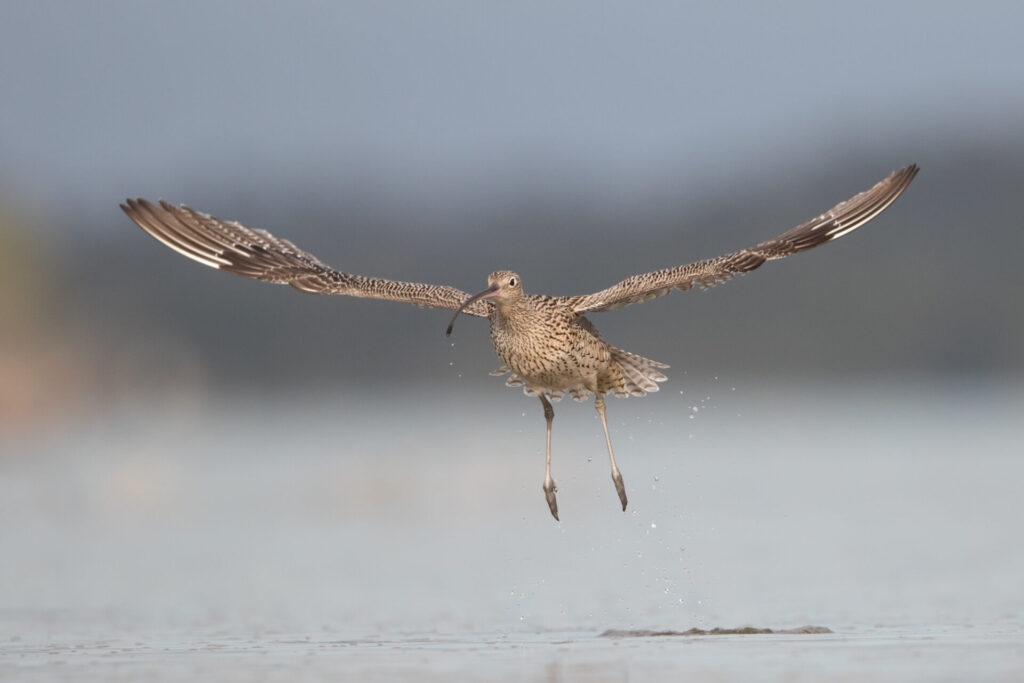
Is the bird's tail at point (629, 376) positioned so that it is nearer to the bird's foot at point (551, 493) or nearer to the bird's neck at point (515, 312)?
the bird's foot at point (551, 493)

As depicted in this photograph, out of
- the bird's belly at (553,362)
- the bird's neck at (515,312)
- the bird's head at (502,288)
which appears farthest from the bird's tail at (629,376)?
the bird's head at (502,288)

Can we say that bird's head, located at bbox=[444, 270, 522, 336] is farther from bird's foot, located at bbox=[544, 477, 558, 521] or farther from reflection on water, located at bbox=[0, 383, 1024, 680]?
reflection on water, located at bbox=[0, 383, 1024, 680]

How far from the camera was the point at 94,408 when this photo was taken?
5597 cm

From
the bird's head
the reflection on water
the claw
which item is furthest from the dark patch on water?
the bird's head

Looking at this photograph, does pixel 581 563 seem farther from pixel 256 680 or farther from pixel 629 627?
pixel 256 680

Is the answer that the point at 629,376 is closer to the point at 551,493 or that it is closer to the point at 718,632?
the point at 551,493

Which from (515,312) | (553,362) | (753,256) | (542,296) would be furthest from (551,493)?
(753,256)

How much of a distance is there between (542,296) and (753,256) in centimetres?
217

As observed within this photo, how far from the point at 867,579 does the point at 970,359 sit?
71206 millimetres

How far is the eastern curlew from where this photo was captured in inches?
714

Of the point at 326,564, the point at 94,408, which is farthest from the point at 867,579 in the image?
the point at 94,408

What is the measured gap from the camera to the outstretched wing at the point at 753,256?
1781 cm

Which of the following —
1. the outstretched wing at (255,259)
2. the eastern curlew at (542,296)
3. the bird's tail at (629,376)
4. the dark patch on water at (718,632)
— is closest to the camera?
the dark patch on water at (718,632)

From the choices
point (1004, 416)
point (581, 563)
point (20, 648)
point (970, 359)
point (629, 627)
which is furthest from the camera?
point (970, 359)
